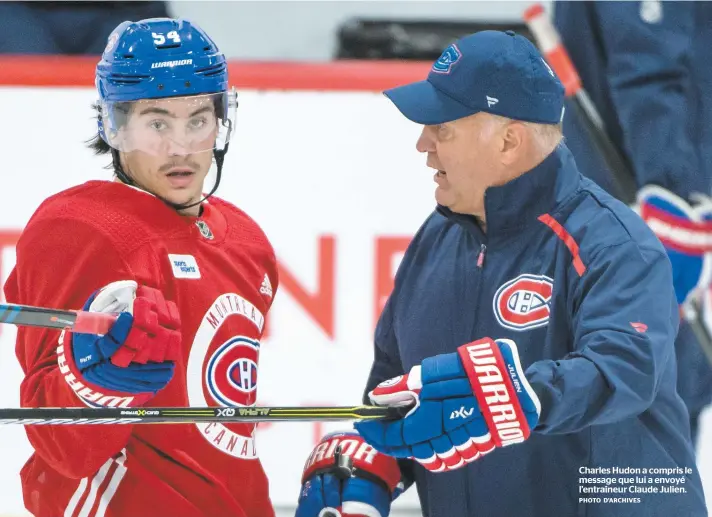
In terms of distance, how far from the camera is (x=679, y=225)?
3.23 m

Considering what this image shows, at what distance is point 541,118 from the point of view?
1992 mm

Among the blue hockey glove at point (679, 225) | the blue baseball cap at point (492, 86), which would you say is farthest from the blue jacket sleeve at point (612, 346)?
the blue hockey glove at point (679, 225)

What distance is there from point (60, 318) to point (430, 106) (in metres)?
0.68

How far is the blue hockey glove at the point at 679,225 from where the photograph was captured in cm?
322

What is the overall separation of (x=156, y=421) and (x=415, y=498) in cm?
127

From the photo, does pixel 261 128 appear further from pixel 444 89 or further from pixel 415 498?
pixel 444 89

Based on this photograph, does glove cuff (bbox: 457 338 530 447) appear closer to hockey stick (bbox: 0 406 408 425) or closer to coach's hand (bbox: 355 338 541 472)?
coach's hand (bbox: 355 338 541 472)

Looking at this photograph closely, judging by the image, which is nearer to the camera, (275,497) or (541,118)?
(541,118)

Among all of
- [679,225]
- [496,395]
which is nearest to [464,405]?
[496,395]

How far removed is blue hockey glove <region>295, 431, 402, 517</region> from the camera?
209 cm

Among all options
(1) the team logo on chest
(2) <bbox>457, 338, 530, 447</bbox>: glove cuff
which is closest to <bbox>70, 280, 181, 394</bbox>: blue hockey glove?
(1) the team logo on chest

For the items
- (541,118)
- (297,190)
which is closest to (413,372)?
(541,118)

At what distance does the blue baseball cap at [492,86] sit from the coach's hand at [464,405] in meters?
0.42

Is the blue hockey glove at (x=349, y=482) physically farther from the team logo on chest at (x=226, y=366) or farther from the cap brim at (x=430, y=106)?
the cap brim at (x=430, y=106)
